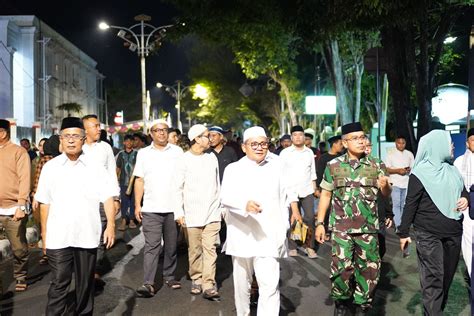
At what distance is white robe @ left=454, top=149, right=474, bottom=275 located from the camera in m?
6.98

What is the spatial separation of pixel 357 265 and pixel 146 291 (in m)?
2.87

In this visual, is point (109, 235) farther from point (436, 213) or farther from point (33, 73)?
point (33, 73)

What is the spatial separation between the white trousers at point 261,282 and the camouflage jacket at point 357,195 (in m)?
0.77

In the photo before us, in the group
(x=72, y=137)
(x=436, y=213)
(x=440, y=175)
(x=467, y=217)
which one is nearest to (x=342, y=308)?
(x=436, y=213)

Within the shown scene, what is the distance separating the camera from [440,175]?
5.86 meters

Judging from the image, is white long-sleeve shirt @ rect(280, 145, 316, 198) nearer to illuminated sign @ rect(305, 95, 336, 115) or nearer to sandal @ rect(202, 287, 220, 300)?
sandal @ rect(202, 287, 220, 300)

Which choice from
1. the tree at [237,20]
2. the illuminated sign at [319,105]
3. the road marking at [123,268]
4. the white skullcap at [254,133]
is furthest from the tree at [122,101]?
the white skullcap at [254,133]

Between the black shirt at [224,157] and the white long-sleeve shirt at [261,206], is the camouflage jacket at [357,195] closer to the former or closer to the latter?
the white long-sleeve shirt at [261,206]

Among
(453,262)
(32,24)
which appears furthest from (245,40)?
(32,24)

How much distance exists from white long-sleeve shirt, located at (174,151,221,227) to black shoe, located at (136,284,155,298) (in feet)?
2.94

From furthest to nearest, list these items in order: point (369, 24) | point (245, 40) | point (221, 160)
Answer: point (245, 40), point (369, 24), point (221, 160)

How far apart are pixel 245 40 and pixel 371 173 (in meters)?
14.4

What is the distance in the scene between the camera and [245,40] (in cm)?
1978

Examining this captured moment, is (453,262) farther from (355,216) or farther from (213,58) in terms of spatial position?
(213,58)
